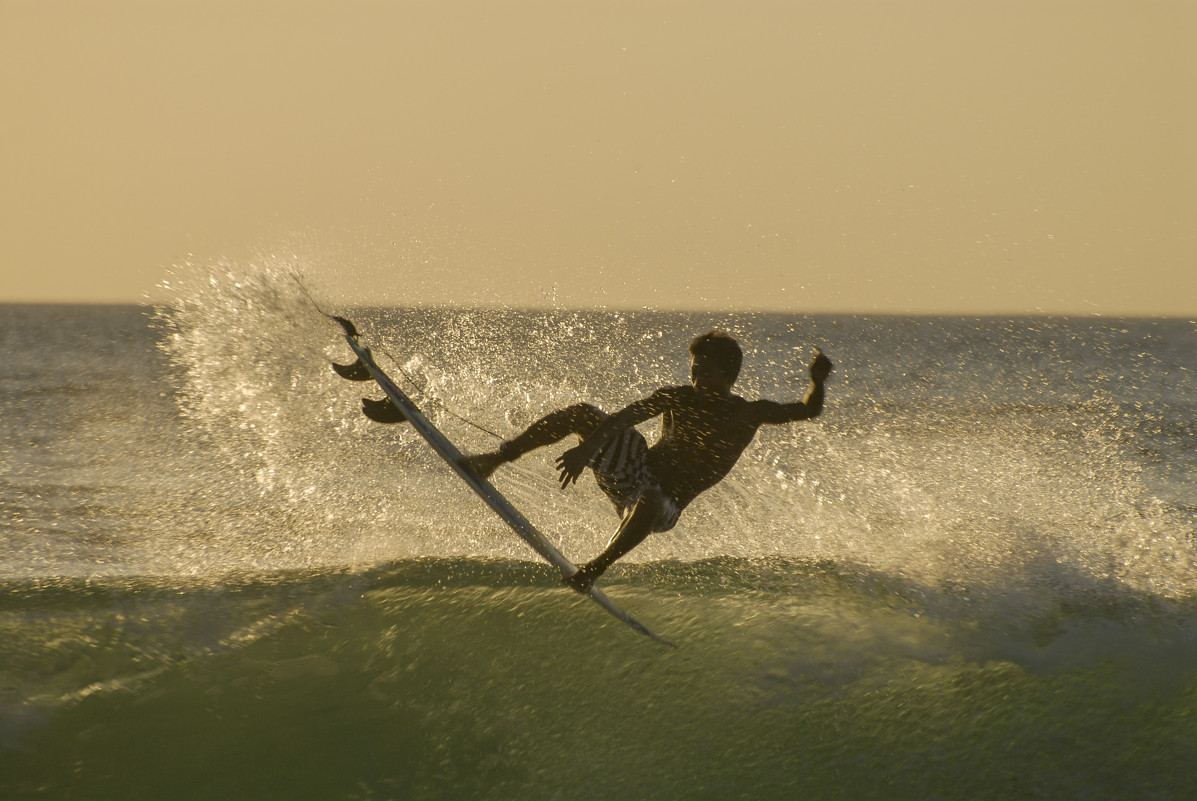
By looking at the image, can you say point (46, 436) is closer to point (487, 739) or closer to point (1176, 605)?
point (487, 739)

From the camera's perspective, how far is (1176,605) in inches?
227

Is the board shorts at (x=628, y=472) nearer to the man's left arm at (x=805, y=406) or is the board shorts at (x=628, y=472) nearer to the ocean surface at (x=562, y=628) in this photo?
the man's left arm at (x=805, y=406)

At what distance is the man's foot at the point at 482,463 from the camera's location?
4.51m

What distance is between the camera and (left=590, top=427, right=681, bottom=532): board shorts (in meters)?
4.33

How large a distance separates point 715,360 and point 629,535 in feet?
3.43

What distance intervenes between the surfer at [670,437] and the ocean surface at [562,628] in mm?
973

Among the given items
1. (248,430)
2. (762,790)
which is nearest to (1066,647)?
(762,790)

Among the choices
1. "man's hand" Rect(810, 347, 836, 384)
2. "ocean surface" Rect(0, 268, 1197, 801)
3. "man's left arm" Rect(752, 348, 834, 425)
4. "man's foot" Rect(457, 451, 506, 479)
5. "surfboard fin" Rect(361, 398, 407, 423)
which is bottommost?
"ocean surface" Rect(0, 268, 1197, 801)

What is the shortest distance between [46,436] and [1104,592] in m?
14.2

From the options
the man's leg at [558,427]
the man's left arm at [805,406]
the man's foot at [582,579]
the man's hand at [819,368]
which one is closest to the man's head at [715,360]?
the man's left arm at [805,406]

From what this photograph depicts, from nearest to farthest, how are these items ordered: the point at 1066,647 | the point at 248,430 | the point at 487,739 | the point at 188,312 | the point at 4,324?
the point at 487,739, the point at 1066,647, the point at 188,312, the point at 248,430, the point at 4,324

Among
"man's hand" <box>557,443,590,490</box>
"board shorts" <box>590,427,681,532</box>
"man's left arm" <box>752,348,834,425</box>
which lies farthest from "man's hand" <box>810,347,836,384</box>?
"man's hand" <box>557,443,590,490</box>

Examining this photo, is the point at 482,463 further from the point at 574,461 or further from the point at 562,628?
the point at 562,628

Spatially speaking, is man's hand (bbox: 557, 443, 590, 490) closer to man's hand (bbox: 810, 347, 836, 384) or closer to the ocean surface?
man's hand (bbox: 810, 347, 836, 384)
